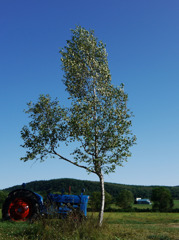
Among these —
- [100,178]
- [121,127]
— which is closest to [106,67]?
[121,127]

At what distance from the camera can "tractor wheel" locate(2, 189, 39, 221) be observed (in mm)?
16453

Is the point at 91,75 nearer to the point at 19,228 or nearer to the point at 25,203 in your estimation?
the point at 25,203

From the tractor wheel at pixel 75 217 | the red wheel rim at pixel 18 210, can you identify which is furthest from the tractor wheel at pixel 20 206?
the tractor wheel at pixel 75 217

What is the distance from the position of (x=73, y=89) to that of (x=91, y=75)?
1.84m

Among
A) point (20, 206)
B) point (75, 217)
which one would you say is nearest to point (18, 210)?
point (20, 206)

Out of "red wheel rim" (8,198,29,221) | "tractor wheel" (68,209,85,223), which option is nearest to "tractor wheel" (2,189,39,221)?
"red wheel rim" (8,198,29,221)

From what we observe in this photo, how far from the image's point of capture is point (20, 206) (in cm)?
1655

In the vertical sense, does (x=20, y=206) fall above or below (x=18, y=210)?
above

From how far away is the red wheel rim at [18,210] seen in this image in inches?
649

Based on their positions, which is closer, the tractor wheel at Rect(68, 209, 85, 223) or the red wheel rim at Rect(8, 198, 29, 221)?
the tractor wheel at Rect(68, 209, 85, 223)

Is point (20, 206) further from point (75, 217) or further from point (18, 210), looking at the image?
point (75, 217)

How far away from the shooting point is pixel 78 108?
1942 centimetres

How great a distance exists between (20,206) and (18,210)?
257 mm

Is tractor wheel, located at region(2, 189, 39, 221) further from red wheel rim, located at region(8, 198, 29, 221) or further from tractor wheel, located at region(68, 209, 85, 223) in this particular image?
tractor wheel, located at region(68, 209, 85, 223)
